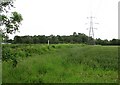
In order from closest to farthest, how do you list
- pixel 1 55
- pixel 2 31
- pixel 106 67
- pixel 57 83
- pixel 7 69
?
pixel 2 31 → pixel 1 55 → pixel 57 83 → pixel 7 69 → pixel 106 67

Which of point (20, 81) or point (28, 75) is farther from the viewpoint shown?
point (28, 75)

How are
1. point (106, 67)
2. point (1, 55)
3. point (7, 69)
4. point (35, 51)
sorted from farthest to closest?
1. point (35, 51)
2. point (106, 67)
3. point (7, 69)
4. point (1, 55)

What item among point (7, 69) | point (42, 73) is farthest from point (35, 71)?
point (7, 69)

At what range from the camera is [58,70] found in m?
17.9

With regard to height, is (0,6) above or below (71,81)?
above

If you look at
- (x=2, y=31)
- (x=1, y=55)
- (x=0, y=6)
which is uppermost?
(x=0, y=6)

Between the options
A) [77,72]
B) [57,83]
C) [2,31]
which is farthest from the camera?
[77,72]

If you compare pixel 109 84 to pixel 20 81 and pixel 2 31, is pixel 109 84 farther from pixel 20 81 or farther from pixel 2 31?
pixel 2 31

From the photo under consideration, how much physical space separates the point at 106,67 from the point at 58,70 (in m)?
4.41

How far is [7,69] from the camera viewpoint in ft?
55.2

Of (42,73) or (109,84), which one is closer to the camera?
(109,84)

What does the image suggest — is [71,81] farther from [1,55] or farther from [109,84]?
[1,55]

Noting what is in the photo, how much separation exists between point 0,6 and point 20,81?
5.13 m

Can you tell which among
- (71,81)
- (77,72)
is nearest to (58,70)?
(77,72)
